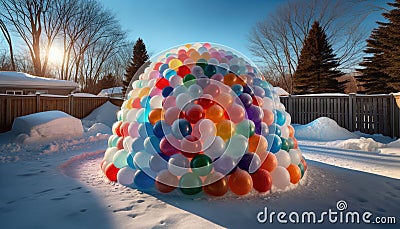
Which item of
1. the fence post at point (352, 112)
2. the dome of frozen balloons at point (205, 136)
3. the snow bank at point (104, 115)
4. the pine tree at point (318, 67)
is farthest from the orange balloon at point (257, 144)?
the pine tree at point (318, 67)

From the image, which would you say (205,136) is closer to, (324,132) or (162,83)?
(162,83)

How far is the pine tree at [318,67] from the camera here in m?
21.2

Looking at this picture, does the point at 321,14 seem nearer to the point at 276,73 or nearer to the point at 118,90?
the point at 276,73

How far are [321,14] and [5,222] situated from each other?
1103 inches

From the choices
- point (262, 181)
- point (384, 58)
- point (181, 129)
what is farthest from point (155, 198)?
point (384, 58)

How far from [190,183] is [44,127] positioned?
720cm

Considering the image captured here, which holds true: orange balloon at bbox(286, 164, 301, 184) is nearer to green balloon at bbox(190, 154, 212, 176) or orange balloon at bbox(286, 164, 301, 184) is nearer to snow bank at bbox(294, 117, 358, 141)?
green balloon at bbox(190, 154, 212, 176)

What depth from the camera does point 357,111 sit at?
1001cm

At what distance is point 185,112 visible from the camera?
337 cm

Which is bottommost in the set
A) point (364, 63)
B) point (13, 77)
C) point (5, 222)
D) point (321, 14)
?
point (5, 222)

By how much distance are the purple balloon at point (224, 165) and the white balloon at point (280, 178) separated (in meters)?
0.70

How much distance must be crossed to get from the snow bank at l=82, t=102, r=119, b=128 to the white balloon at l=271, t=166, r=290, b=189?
11445 millimetres

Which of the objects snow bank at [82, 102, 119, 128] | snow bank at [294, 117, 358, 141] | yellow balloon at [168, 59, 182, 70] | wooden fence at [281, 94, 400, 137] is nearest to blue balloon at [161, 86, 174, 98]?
yellow balloon at [168, 59, 182, 70]

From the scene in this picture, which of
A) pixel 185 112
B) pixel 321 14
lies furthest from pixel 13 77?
pixel 321 14
